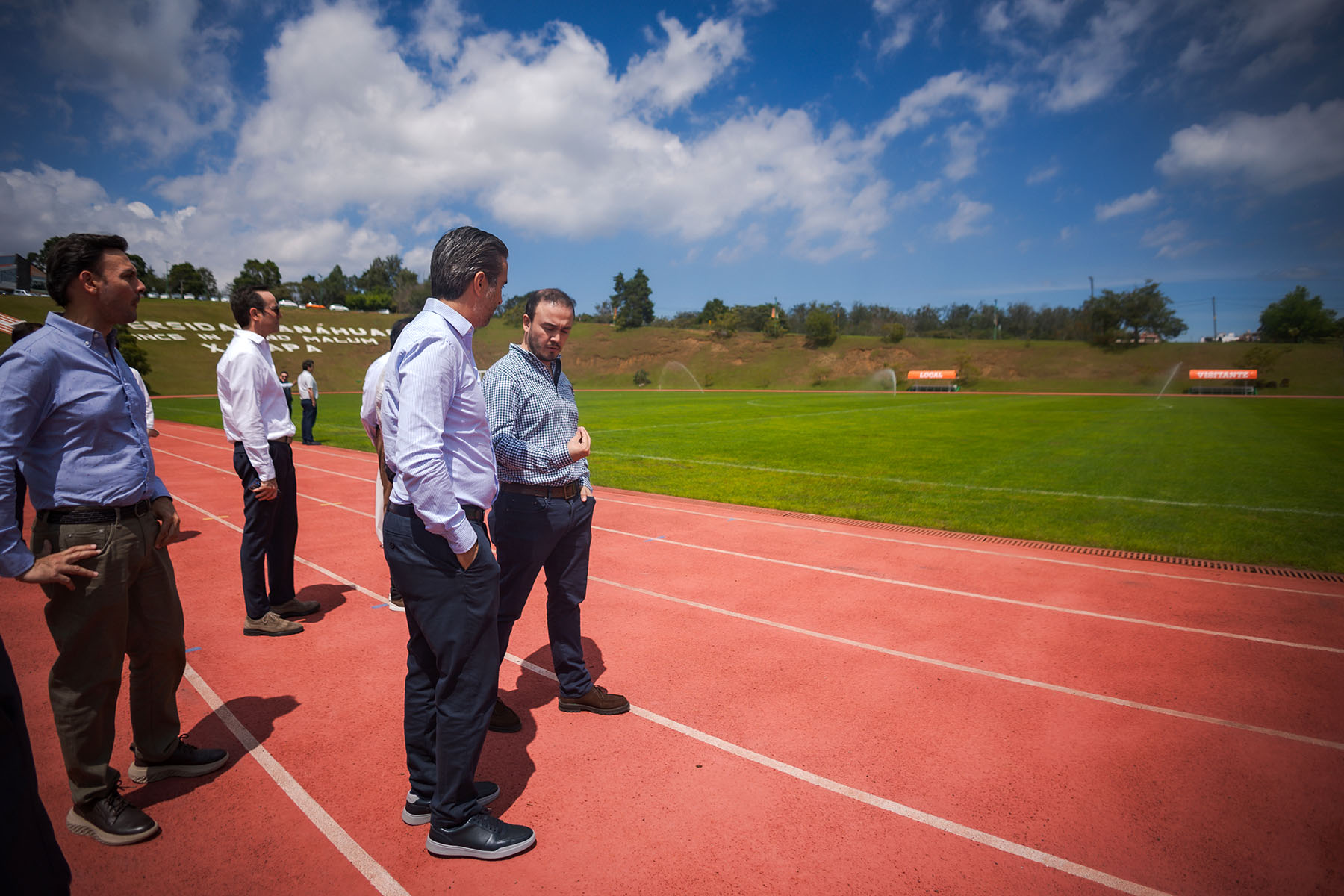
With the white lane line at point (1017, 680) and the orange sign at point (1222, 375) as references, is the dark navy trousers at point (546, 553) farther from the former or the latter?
the orange sign at point (1222, 375)

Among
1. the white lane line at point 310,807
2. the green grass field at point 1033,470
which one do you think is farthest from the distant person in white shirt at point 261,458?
the green grass field at point 1033,470

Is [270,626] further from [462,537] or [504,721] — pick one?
[462,537]

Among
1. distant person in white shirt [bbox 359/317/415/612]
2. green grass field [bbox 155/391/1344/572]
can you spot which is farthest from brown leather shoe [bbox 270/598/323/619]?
green grass field [bbox 155/391/1344/572]

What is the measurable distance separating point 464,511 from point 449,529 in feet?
0.77

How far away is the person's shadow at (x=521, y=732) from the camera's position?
3.28 meters

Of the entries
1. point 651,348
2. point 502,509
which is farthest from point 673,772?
point 651,348

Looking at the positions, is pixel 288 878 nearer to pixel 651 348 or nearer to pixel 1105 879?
pixel 1105 879

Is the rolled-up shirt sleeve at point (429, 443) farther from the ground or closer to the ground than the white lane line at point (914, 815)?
farther from the ground

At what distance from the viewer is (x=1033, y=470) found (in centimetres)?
1284

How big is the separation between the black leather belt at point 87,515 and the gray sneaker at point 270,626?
2.65 metres

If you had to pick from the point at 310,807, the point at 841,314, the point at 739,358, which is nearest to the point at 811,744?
the point at 310,807

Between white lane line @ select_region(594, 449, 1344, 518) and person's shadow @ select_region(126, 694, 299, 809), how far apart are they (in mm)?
10043

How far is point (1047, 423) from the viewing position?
22578mm

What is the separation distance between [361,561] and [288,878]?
191 inches
